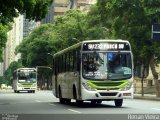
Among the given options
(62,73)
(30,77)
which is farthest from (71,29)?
(62,73)

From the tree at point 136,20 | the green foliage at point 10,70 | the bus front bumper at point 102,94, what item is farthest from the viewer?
the green foliage at point 10,70

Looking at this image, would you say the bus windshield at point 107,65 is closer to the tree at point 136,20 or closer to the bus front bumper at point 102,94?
the bus front bumper at point 102,94

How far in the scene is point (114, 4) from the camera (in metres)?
44.0

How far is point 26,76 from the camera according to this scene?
65.9 m

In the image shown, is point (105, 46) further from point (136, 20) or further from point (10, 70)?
point (10, 70)

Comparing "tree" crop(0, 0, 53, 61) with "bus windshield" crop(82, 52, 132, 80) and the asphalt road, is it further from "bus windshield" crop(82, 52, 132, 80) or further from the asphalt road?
the asphalt road

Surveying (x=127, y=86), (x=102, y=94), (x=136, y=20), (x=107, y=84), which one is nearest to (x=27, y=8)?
(x=107, y=84)

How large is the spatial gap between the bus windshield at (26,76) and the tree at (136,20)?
19972mm

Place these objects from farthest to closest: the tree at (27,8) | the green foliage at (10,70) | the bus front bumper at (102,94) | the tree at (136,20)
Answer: the green foliage at (10,70) < the tree at (136,20) < the tree at (27,8) < the bus front bumper at (102,94)

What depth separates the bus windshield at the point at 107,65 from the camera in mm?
24891

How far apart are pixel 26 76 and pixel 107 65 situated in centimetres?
4181

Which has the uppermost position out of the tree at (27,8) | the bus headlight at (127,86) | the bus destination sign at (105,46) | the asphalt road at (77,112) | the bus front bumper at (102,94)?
the tree at (27,8)

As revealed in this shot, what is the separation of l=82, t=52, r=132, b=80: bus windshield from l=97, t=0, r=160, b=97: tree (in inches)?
693

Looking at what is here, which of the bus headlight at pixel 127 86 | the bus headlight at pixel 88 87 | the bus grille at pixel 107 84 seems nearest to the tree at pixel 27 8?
the bus headlight at pixel 88 87
